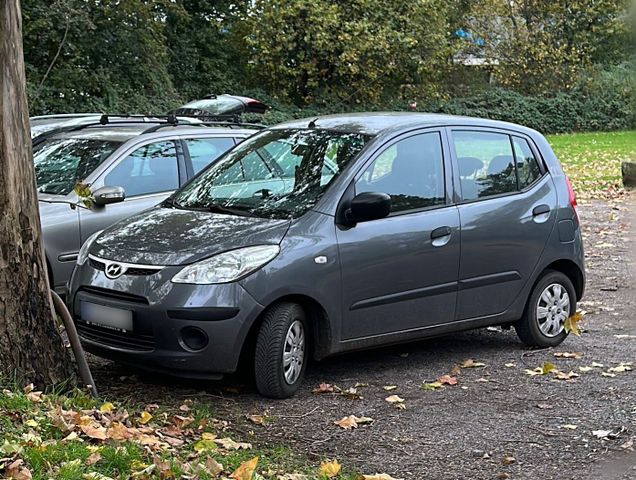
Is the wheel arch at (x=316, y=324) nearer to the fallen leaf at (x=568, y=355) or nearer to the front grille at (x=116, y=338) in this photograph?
the front grille at (x=116, y=338)

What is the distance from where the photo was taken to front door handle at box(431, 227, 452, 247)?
656 centimetres

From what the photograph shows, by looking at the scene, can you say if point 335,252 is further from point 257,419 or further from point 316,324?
point 257,419

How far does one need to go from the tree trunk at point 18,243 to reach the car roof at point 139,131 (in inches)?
151

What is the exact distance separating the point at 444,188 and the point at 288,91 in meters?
25.9

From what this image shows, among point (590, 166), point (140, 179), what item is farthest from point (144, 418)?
point (590, 166)

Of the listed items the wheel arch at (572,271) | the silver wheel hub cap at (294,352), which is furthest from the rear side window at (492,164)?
the silver wheel hub cap at (294,352)

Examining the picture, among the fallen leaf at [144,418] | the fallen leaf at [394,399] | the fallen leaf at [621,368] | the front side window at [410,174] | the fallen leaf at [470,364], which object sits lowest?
the fallen leaf at [621,368]

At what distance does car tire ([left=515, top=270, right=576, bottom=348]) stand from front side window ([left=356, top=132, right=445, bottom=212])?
3.93ft

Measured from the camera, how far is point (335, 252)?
6.08 meters

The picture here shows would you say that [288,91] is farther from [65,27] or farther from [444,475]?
[444,475]

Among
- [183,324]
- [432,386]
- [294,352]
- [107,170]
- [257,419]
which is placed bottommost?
[432,386]

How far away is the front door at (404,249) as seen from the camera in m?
6.19

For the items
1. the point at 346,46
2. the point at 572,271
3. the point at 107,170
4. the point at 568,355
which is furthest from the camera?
the point at 346,46

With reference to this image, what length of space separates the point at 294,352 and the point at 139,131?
393 cm
